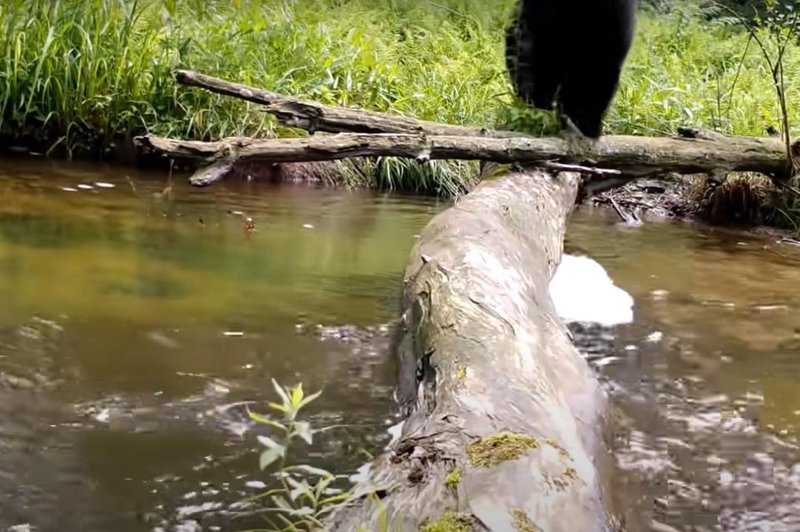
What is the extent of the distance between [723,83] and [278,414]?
20.1ft

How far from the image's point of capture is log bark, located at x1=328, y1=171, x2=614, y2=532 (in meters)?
1.15

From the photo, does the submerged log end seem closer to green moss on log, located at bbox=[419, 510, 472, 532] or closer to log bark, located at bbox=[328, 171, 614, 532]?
log bark, located at bbox=[328, 171, 614, 532]

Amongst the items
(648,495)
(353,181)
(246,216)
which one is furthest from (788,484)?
(353,181)

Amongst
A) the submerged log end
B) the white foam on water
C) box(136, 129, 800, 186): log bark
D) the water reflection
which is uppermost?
box(136, 129, 800, 186): log bark

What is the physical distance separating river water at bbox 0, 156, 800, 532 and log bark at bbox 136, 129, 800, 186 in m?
0.41

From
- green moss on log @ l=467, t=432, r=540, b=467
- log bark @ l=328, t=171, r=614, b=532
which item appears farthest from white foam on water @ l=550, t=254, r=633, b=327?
green moss on log @ l=467, t=432, r=540, b=467

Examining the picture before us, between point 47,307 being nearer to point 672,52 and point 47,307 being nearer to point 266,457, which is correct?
point 266,457

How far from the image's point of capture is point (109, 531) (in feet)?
4.67

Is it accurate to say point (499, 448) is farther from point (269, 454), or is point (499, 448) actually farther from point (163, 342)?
point (163, 342)

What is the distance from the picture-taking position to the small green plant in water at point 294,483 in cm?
118

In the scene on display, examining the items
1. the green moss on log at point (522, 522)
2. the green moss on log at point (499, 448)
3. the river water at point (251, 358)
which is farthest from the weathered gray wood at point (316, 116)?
the green moss on log at point (522, 522)

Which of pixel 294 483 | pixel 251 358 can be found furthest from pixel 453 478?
pixel 251 358

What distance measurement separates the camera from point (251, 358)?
88.9 inches

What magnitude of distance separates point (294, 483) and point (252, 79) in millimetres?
4618
